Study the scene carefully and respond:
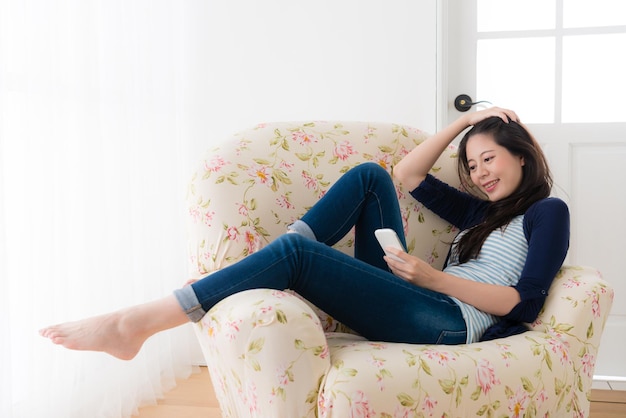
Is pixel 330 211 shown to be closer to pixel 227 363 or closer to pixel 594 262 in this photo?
pixel 227 363

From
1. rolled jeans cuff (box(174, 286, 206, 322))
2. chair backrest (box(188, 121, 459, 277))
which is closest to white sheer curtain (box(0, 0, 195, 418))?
chair backrest (box(188, 121, 459, 277))

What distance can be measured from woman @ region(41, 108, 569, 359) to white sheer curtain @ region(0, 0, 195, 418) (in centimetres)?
44

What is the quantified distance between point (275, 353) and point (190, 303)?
0.26 meters

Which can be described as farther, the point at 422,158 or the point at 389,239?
the point at 422,158

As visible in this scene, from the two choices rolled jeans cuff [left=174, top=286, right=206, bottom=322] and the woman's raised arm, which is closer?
rolled jeans cuff [left=174, top=286, right=206, bottom=322]

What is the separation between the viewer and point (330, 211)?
1.75m

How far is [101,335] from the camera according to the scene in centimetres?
146

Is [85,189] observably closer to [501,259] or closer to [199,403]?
[199,403]

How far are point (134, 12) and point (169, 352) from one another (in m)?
1.24

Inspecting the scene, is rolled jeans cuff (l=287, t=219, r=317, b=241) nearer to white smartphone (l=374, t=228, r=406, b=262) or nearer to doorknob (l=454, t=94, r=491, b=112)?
white smartphone (l=374, t=228, r=406, b=262)

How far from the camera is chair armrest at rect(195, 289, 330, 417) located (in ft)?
4.31

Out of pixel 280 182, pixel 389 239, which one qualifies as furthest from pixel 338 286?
pixel 280 182

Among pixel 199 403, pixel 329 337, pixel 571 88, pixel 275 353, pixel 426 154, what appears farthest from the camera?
pixel 571 88

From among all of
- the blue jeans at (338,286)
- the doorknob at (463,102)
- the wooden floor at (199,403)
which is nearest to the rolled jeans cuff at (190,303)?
the blue jeans at (338,286)
